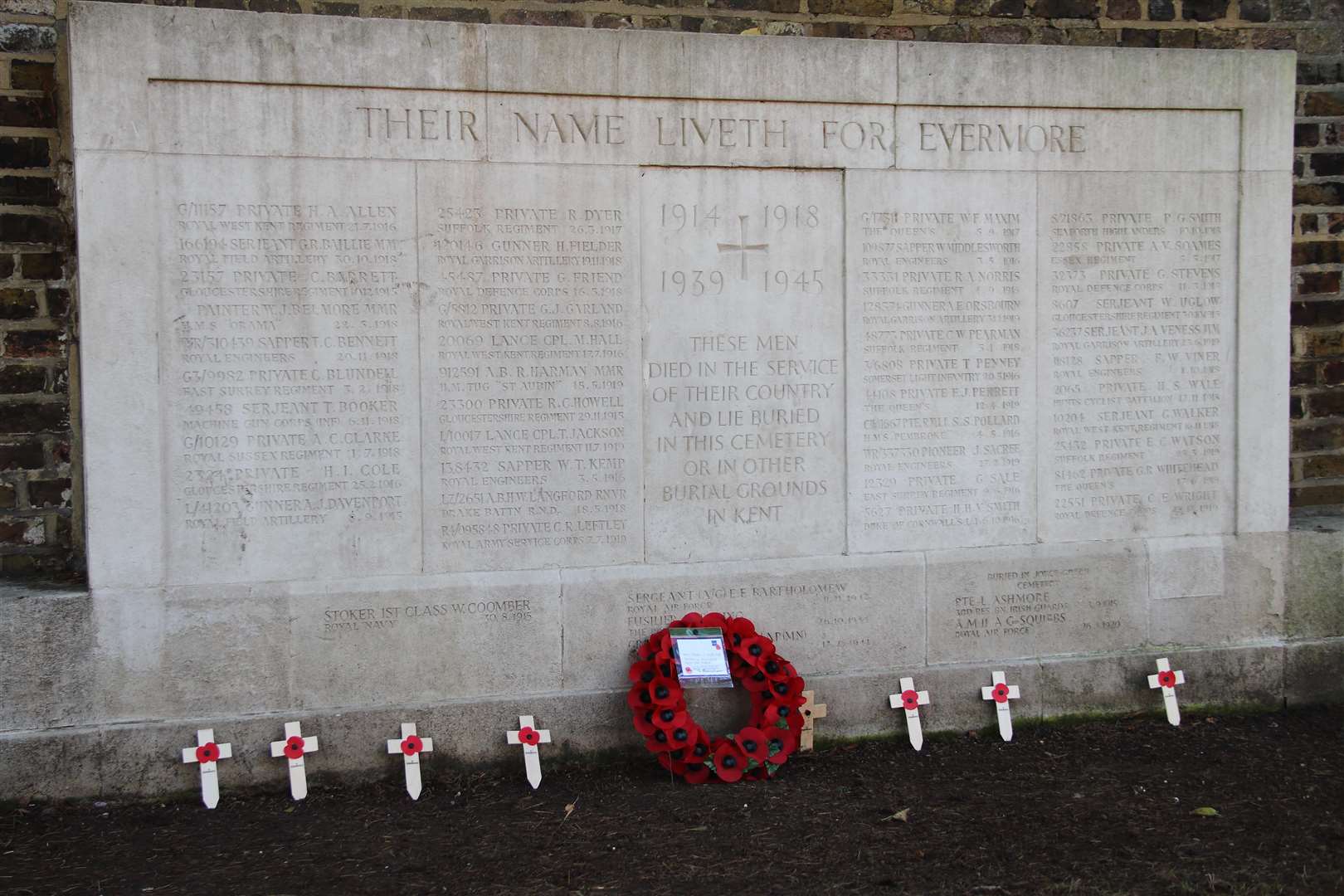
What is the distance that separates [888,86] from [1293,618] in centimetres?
314

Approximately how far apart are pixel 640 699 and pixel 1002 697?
166cm

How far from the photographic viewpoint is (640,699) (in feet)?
15.7

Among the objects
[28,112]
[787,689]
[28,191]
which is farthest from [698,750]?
[28,112]

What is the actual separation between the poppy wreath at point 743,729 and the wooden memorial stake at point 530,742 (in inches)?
15.3

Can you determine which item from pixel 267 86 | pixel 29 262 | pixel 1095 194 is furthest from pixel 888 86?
pixel 29 262

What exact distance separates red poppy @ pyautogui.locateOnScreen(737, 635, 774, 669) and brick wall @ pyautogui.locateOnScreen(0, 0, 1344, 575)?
111 inches

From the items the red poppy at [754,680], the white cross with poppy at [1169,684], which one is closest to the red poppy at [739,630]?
the red poppy at [754,680]

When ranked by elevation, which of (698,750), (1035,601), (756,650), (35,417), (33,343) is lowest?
(698,750)

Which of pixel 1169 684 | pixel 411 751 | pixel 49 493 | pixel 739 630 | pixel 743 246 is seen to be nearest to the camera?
pixel 411 751

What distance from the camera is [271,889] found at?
3.85 metres

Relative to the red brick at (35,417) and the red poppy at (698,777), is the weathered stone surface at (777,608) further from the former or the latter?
the red brick at (35,417)

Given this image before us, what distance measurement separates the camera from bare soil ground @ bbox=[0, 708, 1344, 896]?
3889 mm

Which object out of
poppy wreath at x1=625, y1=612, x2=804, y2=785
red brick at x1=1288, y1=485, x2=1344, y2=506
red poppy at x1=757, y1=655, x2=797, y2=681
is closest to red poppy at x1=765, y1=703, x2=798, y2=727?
poppy wreath at x1=625, y1=612, x2=804, y2=785

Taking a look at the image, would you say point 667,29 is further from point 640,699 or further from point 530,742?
point 530,742
